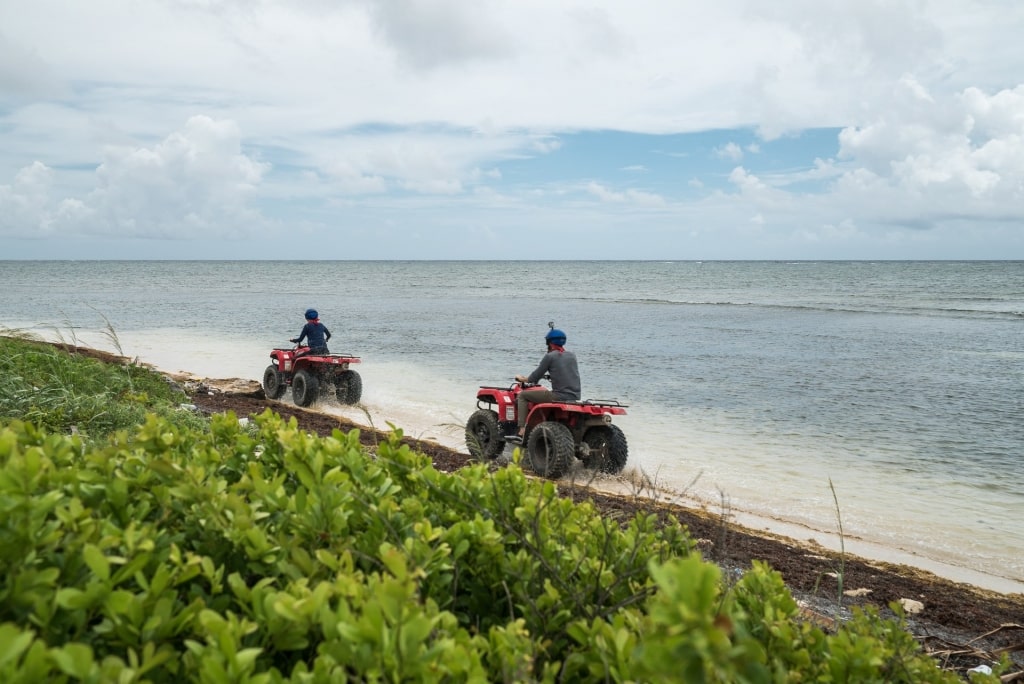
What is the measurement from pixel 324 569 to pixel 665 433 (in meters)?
10.6

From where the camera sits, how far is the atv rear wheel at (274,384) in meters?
14.6

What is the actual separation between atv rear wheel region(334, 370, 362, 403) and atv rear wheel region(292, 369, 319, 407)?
1.36 ft

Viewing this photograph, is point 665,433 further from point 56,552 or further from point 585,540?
point 56,552

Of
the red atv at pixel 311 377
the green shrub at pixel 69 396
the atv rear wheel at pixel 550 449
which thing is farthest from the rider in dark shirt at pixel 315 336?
the atv rear wheel at pixel 550 449

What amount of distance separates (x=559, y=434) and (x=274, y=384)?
7.71m

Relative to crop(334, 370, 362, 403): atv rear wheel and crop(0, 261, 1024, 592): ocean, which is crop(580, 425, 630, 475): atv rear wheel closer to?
crop(0, 261, 1024, 592): ocean

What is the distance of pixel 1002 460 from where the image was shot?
10.4 meters

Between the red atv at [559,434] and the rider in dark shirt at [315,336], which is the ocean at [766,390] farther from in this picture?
the rider in dark shirt at [315,336]

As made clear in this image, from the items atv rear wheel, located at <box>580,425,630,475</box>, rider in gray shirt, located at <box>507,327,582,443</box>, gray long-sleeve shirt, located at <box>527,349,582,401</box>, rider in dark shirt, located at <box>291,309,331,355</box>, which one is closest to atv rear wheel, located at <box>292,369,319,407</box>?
rider in dark shirt, located at <box>291,309,331,355</box>

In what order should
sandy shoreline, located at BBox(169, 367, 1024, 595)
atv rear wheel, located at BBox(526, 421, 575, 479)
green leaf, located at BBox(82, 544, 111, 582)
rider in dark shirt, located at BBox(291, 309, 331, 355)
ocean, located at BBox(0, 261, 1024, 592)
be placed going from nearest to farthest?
Answer: green leaf, located at BBox(82, 544, 111, 582), sandy shoreline, located at BBox(169, 367, 1024, 595), ocean, located at BBox(0, 261, 1024, 592), atv rear wheel, located at BBox(526, 421, 575, 479), rider in dark shirt, located at BBox(291, 309, 331, 355)

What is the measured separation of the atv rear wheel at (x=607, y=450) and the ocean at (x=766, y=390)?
0.24m

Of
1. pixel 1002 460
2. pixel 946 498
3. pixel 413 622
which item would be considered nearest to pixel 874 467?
pixel 946 498

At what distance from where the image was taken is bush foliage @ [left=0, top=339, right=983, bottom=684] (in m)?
1.32

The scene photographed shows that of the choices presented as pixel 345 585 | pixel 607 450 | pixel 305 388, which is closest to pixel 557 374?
pixel 607 450
